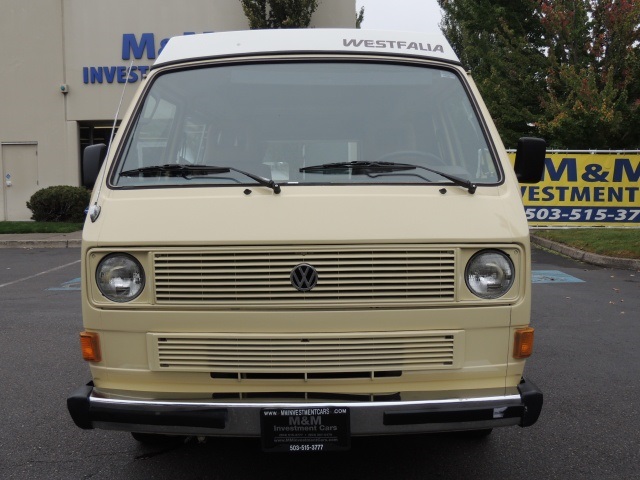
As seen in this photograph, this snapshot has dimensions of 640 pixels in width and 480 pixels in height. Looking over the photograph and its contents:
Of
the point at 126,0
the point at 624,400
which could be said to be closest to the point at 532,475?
the point at 624,400

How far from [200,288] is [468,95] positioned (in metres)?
1.84

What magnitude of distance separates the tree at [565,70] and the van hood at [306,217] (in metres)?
14.6

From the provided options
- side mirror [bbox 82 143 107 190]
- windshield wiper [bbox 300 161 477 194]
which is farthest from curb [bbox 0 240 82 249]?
windshield wiper [bbox 300 161 477 194]

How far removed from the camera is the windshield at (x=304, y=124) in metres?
3.48

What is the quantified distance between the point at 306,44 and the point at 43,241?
13.1m

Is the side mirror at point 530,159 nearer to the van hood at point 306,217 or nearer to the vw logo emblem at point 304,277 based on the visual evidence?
the van hood at point 306,217

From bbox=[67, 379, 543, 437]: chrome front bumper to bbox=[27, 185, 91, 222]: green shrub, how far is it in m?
16.7

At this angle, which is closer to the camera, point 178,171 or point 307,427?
point 307,427

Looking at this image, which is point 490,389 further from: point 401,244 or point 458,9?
point 458,9

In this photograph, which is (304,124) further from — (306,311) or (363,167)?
(306,311)

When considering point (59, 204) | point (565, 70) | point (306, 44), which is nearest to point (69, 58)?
point (59, 204)

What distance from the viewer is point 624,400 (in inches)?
185

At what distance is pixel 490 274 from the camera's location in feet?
10.0

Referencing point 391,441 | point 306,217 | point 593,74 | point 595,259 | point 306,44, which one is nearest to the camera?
point 306,217
